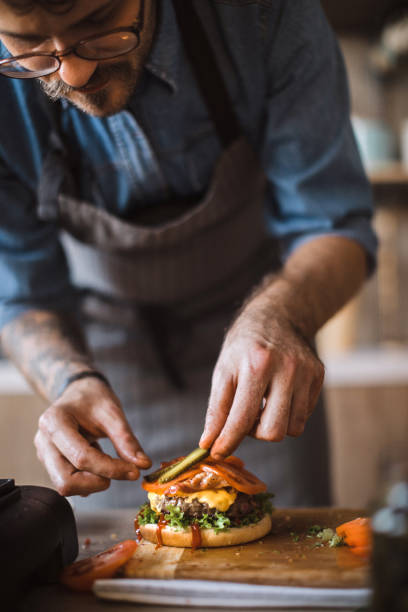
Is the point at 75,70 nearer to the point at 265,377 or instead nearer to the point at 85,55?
the point at 85,55

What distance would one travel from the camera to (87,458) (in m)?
0.90

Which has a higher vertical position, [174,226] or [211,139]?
[211,139]

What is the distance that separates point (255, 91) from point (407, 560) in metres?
0.92

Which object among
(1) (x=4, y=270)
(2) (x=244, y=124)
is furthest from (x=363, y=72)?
(1) (x=4, y=270)

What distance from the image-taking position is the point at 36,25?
739 millimetres

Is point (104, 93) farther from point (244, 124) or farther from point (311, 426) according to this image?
point (311, 426)

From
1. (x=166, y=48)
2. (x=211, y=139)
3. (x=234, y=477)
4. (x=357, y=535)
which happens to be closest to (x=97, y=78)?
(x=166, y=48)

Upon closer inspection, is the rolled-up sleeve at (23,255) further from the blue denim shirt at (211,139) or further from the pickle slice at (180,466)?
the pickle slice at (180,466)

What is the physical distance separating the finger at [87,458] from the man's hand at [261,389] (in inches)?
5.2

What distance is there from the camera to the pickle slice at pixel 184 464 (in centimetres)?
90

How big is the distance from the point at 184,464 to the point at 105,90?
59cm

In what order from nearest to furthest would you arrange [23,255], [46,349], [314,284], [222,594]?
[222,594] < [314,284] < [46,349] < [23,255]

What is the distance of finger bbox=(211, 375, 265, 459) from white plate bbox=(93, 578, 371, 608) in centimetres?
19

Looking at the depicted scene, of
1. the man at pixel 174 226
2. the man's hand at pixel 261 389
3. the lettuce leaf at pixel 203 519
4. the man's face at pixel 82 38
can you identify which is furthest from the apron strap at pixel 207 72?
the lettuce leaf at pixel 203 519
